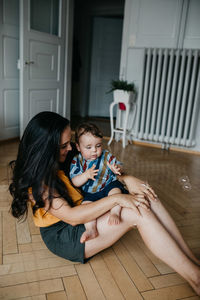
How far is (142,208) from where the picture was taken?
117 centimetres

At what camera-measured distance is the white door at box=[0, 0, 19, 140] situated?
3418 mm

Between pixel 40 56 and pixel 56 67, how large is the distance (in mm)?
385

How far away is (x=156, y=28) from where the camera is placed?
3750mm

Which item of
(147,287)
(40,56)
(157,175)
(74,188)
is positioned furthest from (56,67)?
(147,287)

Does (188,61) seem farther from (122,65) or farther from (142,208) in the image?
(142,208)

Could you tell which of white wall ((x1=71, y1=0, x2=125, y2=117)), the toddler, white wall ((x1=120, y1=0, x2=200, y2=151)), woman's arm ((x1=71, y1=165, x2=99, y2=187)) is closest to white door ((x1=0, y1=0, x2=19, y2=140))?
white wall ((x1=120, y1=0, x2=200, y2=151))

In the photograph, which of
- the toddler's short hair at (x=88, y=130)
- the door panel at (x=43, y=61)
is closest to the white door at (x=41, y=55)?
the door panel at (x=43, y=61)

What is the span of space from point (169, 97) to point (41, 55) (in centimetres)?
181

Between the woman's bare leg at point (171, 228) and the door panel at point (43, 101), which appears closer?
the woman's bare leg at point (171, 228)

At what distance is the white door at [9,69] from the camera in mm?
3418

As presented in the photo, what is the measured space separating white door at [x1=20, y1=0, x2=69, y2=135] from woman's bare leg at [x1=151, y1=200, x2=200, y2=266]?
9.16ft

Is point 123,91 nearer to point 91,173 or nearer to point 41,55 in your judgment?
point 41,55

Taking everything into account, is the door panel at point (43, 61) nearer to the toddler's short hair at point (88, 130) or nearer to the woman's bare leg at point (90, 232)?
the toddler's short hair at point (88, 130)

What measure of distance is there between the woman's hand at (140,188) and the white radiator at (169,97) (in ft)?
8.18
